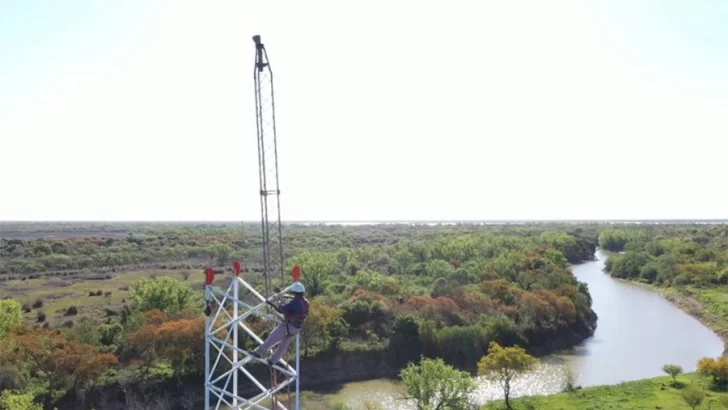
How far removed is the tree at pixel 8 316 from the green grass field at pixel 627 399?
99.4ft

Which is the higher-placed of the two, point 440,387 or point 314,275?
point 314,275

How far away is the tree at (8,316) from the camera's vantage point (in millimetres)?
35131

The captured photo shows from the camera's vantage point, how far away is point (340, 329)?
139 ft

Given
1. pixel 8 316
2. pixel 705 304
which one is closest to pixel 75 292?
pixel 8 316

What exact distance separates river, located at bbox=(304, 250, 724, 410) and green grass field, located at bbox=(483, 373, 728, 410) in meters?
3.00

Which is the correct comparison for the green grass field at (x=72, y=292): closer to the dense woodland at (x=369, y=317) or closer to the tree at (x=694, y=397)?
the dense woodland at (x=369, y=317)

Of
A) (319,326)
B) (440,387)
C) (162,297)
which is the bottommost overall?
(440,387)

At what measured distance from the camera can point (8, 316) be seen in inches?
1457

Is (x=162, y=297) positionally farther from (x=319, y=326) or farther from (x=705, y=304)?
(x=705, y=304)

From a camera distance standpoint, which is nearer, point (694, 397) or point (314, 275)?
point (694, 397)

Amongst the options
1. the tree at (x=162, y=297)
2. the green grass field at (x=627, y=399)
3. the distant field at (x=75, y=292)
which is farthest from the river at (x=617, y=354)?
the distant field at (x=75, y=292)

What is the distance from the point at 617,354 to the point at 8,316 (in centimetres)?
4645

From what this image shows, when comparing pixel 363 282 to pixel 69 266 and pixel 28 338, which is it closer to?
pixel 28 338

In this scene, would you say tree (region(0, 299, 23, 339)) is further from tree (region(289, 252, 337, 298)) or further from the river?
tree (region(289, 252, 337, 298))
